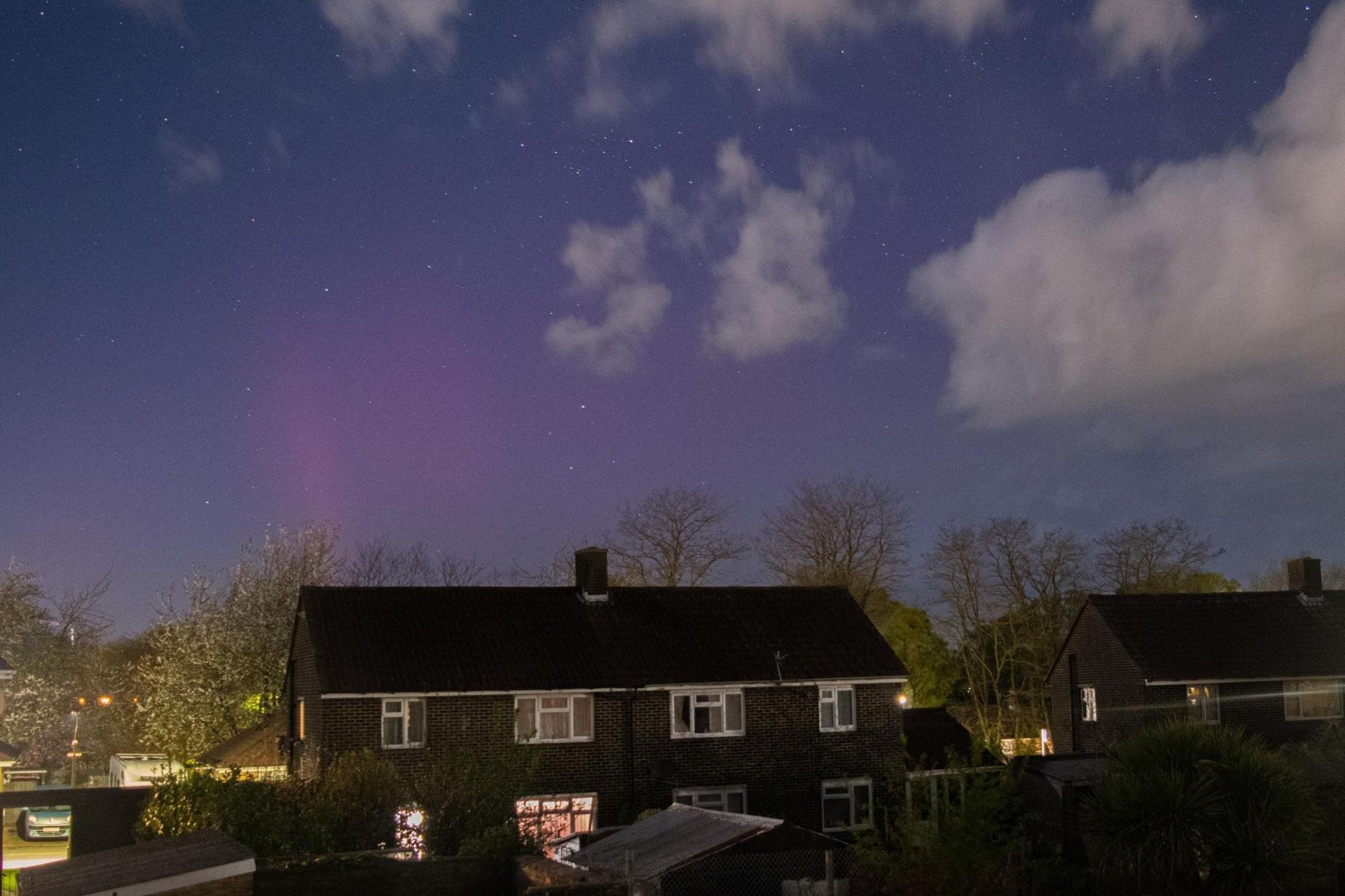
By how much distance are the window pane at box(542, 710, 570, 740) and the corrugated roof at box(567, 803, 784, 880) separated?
34.1 feet

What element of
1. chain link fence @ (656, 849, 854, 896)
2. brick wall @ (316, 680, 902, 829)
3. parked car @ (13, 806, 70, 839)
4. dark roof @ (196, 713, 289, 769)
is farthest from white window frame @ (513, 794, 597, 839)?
parked car @ (13, 806, 70, 839)

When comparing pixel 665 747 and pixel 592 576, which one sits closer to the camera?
pixel 665 747

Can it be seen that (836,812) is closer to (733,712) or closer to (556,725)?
(733,712)

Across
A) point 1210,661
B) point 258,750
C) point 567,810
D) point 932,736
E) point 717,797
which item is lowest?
point 717,797

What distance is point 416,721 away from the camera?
3073 cm

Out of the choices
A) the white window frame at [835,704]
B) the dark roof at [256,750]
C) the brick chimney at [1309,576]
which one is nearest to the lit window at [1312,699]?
the brick chimney at [1309,576]

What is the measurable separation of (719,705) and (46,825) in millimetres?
20026

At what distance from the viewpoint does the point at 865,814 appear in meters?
33.7

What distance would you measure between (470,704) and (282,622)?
60.5ft

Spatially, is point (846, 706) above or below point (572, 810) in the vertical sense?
above

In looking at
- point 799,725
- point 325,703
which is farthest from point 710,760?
point 325,703

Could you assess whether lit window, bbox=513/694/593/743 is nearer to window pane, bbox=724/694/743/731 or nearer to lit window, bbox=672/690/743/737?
lit window, bbox=672/690/743/737

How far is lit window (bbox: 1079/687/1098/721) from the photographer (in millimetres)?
43562

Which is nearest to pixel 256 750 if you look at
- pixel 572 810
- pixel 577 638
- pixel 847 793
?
pixel 577 638
